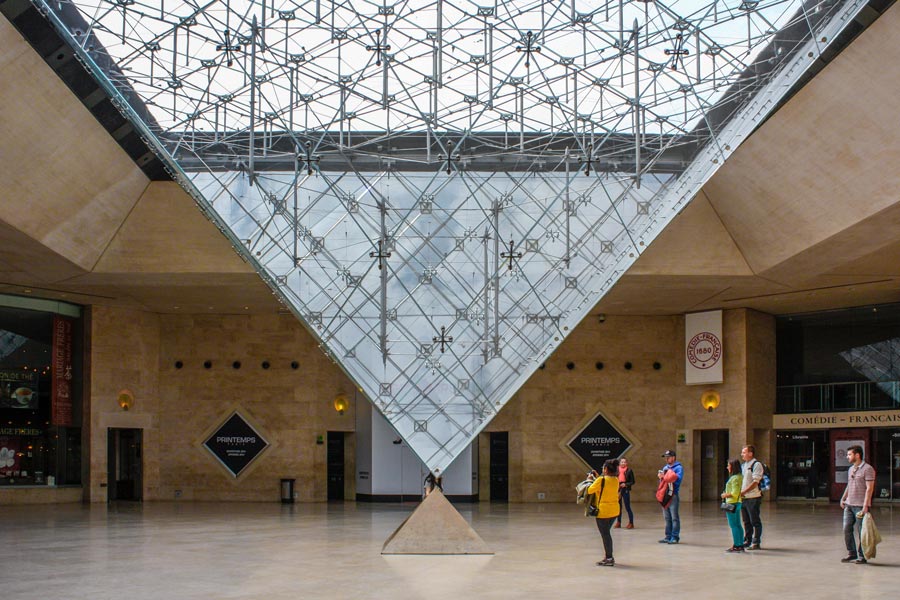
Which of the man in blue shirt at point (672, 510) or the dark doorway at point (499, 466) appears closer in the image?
the man in blue shirt at point (672, 510)

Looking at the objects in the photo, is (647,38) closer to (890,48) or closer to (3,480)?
(890,48)

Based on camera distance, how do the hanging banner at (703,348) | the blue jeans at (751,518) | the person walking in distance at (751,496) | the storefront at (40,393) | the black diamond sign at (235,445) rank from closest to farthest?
the person walking in distance at (751,496)
the blue jeans at (751,518)
the storefront at (40,393)
the hanging banner at (703,348)
the black diamond sign at (235,445)

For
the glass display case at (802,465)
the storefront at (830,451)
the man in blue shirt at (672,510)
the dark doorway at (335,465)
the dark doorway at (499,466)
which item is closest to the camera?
the man in blue shirt at (672,510)

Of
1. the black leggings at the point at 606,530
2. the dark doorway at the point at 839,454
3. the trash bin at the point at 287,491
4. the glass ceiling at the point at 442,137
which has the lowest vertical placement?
the trash bin at the point at 287,491

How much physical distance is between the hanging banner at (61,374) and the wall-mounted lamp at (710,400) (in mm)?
15367

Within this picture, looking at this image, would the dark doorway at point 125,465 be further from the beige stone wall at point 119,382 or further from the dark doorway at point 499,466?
the dark doorway at point 499,466

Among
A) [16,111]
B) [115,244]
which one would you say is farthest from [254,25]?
[115,244]

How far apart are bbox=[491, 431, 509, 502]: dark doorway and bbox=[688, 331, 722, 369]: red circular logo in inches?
200

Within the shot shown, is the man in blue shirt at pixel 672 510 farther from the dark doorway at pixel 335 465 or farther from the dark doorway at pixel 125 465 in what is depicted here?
the dark doorway at pixel 125 465

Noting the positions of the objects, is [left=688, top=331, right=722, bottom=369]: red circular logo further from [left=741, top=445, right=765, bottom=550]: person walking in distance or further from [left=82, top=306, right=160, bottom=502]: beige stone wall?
[left=82, top=306, right=160, bottom=502]: beige stone wall

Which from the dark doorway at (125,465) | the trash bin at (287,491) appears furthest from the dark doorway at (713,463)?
the dark doorway at (125,465)

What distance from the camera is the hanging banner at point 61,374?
25.8 metres

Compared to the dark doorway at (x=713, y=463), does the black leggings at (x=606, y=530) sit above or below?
above

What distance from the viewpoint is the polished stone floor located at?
9867 millimetres
